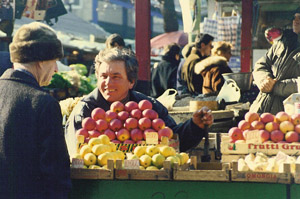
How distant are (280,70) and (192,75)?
7.42 feet

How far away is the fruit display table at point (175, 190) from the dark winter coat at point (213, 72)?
4.73m

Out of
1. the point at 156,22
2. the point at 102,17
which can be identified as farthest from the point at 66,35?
the point at 156,22

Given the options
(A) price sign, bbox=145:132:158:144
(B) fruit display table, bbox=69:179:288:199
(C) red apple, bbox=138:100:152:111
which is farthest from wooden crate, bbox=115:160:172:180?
(C) red apple, bbox=138:100:152:111

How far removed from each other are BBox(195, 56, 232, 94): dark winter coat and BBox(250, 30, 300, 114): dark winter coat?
55.0 inches

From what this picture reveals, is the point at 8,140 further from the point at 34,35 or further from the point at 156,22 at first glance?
the point at 156,22

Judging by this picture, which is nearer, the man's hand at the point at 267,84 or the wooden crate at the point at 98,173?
the wooden crate at the point at 98,173

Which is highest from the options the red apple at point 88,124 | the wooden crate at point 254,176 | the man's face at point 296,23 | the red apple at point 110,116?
the man's face at point 296,23

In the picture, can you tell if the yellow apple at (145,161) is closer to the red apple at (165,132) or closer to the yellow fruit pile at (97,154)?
the yellow fruit pile at (97,154)

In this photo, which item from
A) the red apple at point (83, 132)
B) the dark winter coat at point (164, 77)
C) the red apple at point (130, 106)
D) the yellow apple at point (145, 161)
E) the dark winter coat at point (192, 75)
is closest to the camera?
the yellow apple at point (145, 161)

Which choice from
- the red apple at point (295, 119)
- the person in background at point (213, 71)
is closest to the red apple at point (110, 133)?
the red apple at point (295, 119)

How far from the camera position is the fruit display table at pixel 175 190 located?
359 centimetres

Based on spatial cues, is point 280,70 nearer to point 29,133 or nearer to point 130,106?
point 130,106

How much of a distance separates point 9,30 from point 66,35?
1146 centimetres

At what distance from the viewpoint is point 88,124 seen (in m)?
4.41
